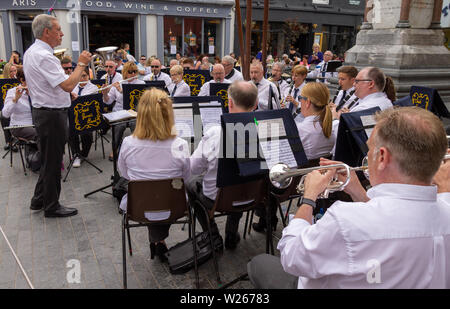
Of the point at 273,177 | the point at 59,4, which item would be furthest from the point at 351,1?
the point at 273,177

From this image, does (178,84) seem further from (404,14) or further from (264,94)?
(404,14)

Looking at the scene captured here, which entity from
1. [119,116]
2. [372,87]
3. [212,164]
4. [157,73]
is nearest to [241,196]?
[212,164]

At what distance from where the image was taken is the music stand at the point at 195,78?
8.08 meters

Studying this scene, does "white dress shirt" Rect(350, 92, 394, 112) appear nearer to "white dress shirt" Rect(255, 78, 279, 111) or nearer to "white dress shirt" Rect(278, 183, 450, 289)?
"white dress shirt" Rect(255, 78, 279, 111)

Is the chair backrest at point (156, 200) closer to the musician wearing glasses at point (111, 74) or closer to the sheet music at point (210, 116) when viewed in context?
the sheet music at point (210, 116)

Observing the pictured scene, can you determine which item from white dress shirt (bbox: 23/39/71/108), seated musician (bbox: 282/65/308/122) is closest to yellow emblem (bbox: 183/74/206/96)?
seated musician (bbox: 282/65/308/122)

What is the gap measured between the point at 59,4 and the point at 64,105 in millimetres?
15212

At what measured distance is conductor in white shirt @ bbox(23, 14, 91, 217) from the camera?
3.90 metres

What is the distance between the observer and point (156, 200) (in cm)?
293

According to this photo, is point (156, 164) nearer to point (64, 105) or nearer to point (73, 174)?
point (64, 105)

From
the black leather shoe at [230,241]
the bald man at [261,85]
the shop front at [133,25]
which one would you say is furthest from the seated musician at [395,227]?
the shop front at [133,25]

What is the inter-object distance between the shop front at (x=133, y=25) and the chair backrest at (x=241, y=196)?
15298mm

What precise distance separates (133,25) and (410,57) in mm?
15269

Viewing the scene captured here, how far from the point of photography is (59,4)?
1656 cm
